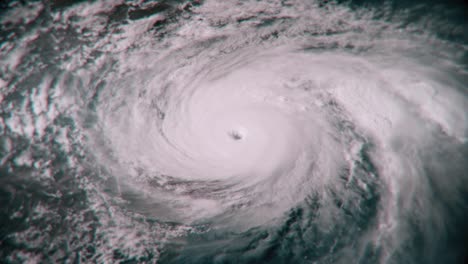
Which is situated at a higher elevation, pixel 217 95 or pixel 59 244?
pixel 217 95

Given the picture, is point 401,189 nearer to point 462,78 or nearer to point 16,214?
point 462,78

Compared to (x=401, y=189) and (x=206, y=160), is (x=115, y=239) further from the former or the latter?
(x=401, y=189)

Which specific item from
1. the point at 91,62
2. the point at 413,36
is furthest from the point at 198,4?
the point at 413,36

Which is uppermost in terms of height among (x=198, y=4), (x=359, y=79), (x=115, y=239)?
(x=198, y=4)

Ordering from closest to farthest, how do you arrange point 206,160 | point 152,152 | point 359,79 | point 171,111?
point 359,79
point 152,152
point 171,111
point 206,160

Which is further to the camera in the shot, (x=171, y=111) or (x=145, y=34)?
(x=171, y=111)

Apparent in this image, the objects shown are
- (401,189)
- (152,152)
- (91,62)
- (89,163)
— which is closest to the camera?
(401,189)
